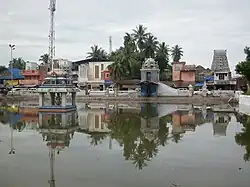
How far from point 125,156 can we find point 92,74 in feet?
183

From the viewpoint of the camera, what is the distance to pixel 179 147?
15375 millimetres

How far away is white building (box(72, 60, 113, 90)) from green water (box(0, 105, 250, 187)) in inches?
1781

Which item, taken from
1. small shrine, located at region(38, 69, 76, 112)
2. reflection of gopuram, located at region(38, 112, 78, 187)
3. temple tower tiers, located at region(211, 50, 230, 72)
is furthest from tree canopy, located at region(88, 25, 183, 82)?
reflection of gopuram, located at region(38, 112, 78, 187)

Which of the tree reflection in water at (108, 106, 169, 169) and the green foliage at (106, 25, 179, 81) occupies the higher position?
the green foliage at (106, 25, 179, 81)

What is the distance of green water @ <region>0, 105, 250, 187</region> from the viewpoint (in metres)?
10.1

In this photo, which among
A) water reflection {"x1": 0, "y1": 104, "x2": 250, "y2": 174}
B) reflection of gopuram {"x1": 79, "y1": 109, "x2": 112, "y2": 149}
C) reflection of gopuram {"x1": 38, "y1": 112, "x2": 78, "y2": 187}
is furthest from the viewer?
reflection of gopuram {"x1": 79, "y1": 109, "x2": 112, "y2": 149}

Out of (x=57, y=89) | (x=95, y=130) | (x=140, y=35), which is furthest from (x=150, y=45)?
(x=95, y=130)

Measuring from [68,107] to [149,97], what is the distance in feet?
69.2

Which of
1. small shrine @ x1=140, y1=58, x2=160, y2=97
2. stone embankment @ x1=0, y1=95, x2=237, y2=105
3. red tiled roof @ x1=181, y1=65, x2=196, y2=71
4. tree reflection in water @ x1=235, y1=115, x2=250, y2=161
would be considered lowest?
tree reflection in water @ x1=235, y1=115, x2=250, y2=161

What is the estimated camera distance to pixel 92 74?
6875 cm

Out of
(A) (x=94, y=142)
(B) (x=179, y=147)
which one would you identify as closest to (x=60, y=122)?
(A) (x=94, y=142)

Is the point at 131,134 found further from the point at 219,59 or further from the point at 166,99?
the point at 219,59

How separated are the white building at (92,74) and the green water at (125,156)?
148 feet

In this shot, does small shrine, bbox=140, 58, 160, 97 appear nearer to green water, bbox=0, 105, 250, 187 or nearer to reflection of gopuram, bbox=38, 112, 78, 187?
reflection of gopuram, bbox=38, 112, 78, 187
